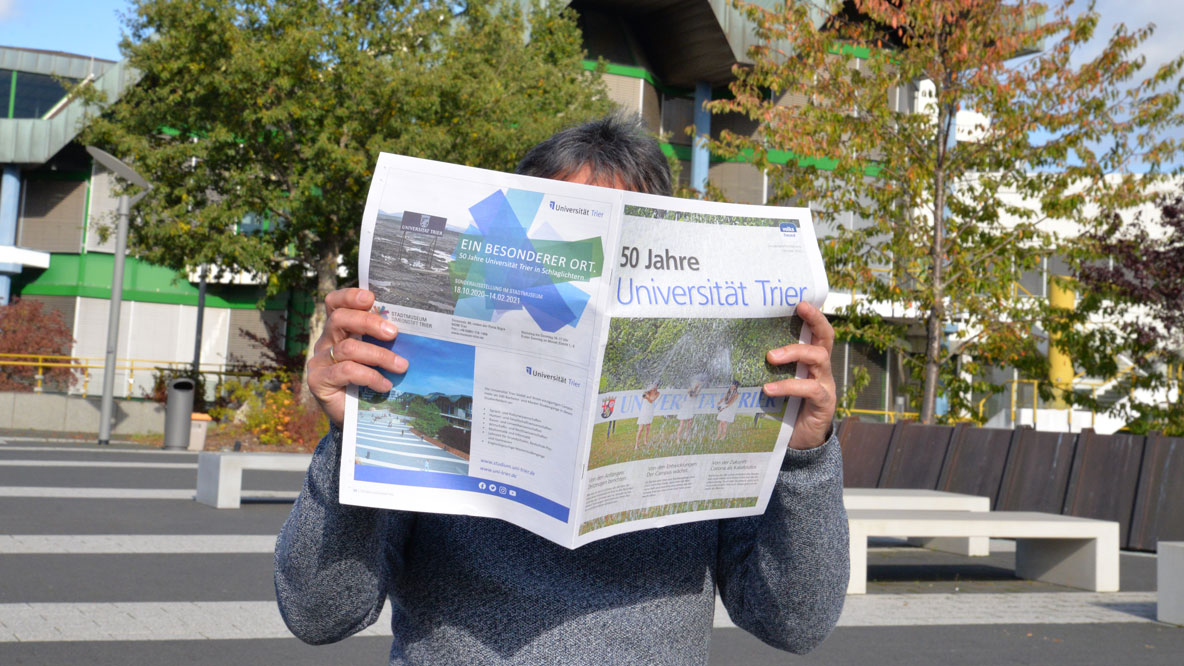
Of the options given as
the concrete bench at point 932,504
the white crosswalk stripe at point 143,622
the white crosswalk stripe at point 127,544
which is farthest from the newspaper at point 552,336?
the concrete bench at point 932,504

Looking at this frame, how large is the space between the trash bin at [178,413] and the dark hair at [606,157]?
1838 cm

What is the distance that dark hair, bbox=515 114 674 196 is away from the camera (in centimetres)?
182

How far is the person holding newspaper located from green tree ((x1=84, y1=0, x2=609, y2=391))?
1750cm

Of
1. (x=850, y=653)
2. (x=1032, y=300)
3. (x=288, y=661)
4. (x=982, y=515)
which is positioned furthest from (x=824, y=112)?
(x=288, y=661)

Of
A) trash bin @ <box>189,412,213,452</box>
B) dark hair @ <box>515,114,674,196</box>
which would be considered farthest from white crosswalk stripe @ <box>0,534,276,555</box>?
trash bin @ <box>189,412,213,452</box>

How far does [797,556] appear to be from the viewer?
175 cm

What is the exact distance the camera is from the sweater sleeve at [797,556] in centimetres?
172

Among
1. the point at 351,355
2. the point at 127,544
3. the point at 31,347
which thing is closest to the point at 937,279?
the point at 127,544

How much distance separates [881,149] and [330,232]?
11026 mm

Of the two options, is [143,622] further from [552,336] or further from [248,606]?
[552,336]

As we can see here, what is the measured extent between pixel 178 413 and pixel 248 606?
13.7 metres

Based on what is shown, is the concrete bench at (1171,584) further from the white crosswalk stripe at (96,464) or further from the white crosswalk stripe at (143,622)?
the white crosswalk stripe at (96,464)

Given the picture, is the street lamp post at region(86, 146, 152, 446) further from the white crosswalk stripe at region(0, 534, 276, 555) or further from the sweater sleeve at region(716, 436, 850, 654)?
the sweater sleeve at region(716, 436, 850, 654)

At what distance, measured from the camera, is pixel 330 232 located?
21125mm
